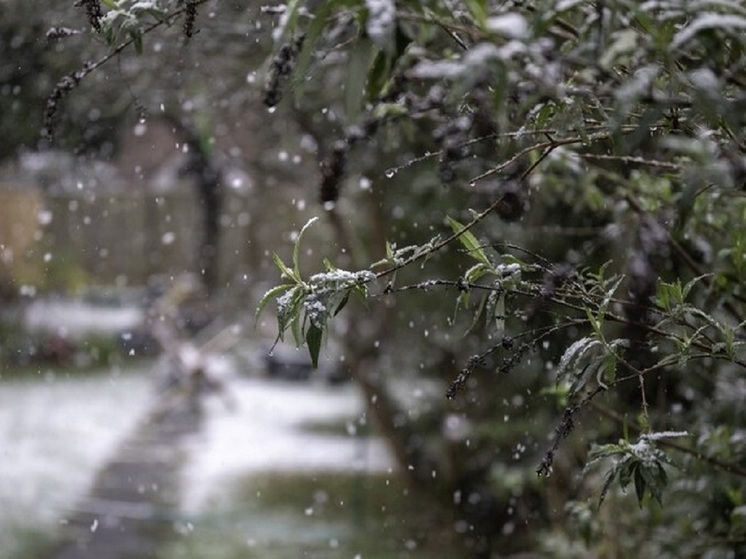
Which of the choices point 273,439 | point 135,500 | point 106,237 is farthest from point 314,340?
point 106,237

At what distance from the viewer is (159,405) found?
9086 mm

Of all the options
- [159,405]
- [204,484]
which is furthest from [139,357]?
[204,484]

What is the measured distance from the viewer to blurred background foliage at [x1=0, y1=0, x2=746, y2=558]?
43.7 inches

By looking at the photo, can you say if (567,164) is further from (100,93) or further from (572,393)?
(100,93)

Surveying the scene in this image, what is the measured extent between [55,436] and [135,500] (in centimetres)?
237

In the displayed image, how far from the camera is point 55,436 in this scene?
28.1ft

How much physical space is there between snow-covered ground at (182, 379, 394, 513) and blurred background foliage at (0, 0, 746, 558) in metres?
0.82

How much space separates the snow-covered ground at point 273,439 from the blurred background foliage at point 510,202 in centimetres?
82

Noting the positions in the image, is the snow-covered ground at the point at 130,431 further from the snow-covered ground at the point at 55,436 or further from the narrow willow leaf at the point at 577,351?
the narrow willow leaf at the point at 577,351

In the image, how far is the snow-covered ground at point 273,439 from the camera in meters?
6.65

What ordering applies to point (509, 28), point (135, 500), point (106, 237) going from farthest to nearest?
point (106, 237)
point (135, 500)
point (509, 28)

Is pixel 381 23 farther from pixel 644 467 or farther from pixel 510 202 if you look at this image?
pixel 644 467

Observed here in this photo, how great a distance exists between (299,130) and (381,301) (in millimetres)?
1013

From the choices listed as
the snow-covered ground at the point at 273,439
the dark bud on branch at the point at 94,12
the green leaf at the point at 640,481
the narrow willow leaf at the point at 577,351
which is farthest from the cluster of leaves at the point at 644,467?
the snow-covered ground at the point at 273,439
